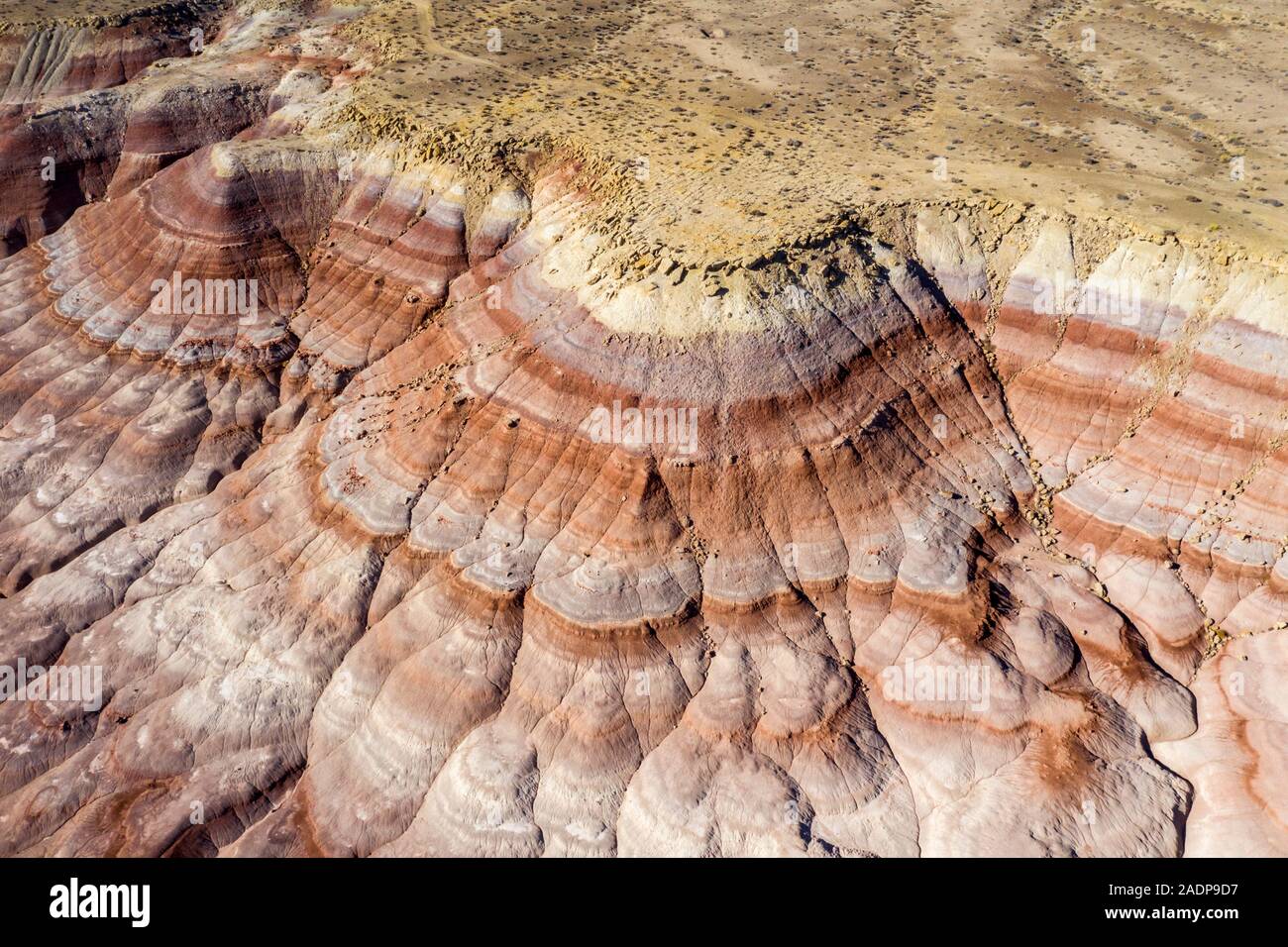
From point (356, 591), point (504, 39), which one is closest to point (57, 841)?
point (356, 591)

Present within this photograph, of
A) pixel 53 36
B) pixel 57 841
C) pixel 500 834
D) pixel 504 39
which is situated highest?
pixel 504 39

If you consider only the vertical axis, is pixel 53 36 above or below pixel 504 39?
below

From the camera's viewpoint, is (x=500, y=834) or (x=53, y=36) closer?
(x=500, y=834)

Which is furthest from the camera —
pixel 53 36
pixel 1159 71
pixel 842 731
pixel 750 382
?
pixel 53 36

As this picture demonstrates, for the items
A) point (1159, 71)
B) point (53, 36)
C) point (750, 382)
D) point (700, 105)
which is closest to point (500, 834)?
point (750, 382)

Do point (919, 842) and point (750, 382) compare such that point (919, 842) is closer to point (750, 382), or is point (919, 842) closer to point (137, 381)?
point (750, 382)

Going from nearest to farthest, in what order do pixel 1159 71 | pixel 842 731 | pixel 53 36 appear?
pixel 842 731, pixel 1159 71, pixel 53 36

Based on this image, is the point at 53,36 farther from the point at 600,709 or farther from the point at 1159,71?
the point at 1159,71
